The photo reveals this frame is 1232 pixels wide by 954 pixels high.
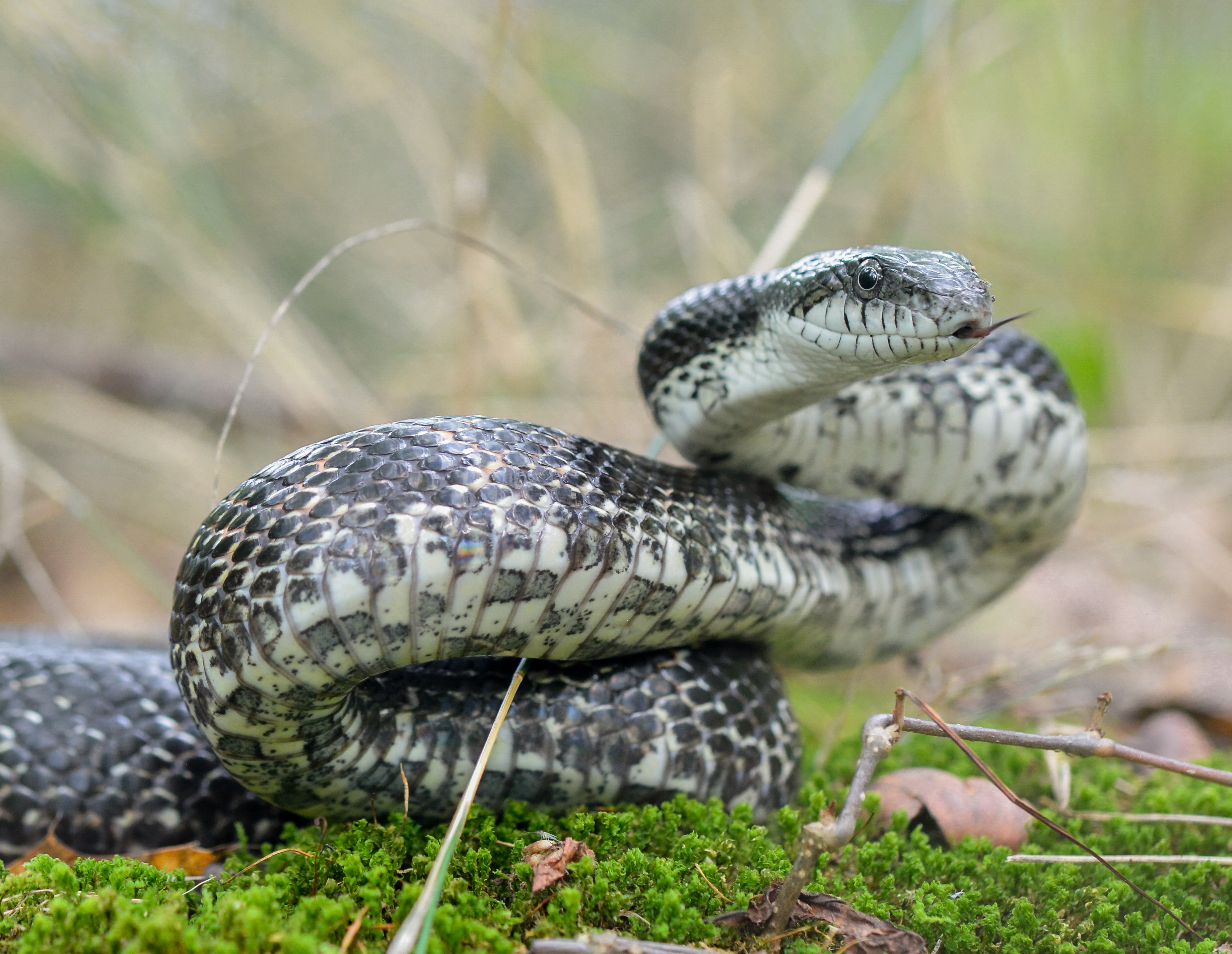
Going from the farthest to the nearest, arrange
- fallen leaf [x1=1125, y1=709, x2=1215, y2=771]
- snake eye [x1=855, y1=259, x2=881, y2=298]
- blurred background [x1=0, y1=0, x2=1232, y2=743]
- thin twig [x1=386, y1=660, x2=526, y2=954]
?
1. blurred background [x1=0, y1=0, x2=1232, y2=743]
2. fallen leaf [x1=1125, y1=709, x2=1215, y2=771]
3. snake eye [x1=855, y1=259, x2=881, y2=298]
4. thin twig [x1=386, y1=660, x2=526, y2=954]

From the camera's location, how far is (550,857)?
2.06 meters

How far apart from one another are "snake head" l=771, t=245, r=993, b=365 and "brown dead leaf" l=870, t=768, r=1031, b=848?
1.26m

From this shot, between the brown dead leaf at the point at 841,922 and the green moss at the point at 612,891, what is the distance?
0.14 feet

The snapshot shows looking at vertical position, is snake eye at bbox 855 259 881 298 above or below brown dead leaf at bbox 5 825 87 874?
above

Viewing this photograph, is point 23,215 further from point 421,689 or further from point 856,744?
point 856,744

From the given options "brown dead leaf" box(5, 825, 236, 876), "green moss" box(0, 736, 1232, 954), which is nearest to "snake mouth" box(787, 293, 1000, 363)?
"green moss" box(0, 736, 1232, 954)

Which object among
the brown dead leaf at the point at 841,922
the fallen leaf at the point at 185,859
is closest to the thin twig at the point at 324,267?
the fallen leaf at the point at 185,859

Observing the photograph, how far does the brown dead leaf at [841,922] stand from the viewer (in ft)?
6.13

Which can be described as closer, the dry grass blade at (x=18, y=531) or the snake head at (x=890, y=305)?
the snake head at (x=890, y=305)

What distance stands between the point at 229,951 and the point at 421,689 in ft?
3.20

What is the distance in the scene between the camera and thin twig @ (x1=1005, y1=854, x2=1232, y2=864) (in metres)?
2.12

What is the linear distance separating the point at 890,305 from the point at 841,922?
1.51 m

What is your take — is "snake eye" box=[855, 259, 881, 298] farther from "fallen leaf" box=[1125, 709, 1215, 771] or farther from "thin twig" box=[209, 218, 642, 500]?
"fallen leaf" box=[1125, 709, 1215, 771]

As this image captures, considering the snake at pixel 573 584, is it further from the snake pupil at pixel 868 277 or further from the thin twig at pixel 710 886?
the thin twig at pixel 710 886
